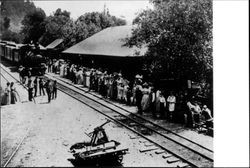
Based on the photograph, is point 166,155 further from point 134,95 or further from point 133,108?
point 134,95

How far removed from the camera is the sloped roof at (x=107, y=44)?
63.8ft

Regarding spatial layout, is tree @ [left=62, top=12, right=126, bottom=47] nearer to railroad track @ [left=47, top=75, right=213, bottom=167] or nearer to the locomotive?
the locomotive

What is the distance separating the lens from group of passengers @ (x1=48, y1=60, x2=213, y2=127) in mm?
11359

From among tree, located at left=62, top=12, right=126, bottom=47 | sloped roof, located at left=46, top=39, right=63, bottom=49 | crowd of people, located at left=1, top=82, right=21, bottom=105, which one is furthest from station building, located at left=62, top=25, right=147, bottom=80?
crowd of people, located at left=1, top=82, right=21, bottom=105

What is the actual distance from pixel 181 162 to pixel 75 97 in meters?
8.83

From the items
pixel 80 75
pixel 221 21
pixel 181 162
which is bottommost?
pixel 181 162

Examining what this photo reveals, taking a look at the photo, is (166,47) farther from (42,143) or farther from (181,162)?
(42,143)

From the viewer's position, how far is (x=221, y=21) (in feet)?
24.6

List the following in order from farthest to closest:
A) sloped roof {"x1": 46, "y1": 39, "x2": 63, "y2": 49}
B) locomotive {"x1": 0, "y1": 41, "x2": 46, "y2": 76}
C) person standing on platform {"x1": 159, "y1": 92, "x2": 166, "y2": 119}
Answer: sloped roof {"x1": 46, "y1": 39, "x2": 63, "y2": 49}
locomotive {"x1": 0, "y1": 41, "x2": 46, "y2": 76}
person standing on platform {"x1": 159, "y1": 92, "x2": 166, "y2": 119}

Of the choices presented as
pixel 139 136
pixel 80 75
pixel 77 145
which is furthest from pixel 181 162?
pixel 80 75

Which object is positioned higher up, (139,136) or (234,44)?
(234,44)

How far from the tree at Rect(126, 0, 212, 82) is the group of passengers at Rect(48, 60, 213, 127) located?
52.2 inches

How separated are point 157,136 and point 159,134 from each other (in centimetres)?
19

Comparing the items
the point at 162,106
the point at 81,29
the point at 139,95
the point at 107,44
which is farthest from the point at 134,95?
the point at 81,29
